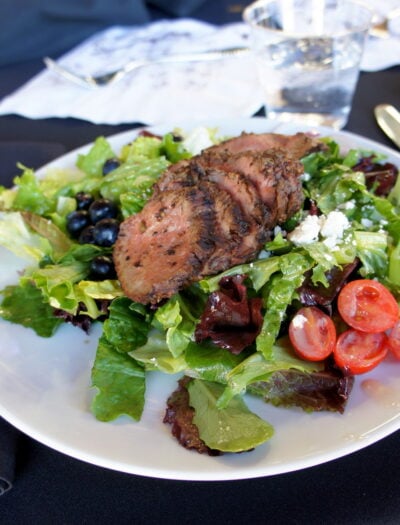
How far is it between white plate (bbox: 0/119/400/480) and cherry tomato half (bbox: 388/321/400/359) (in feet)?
0.14

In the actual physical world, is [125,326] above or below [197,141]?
below

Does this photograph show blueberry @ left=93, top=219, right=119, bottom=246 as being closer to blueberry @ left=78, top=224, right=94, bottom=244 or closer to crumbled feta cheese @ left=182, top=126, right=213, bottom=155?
blueberry @ left=78, top=224, right=94, bottom=244

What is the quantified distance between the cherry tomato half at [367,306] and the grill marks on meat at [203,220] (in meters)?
0.38

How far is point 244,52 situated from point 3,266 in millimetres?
2839

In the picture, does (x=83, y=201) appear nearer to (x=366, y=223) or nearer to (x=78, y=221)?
(x=78, y=221)

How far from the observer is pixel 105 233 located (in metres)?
2.33

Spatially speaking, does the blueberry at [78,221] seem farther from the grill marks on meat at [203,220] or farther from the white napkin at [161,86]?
the white napkin at [161,86]

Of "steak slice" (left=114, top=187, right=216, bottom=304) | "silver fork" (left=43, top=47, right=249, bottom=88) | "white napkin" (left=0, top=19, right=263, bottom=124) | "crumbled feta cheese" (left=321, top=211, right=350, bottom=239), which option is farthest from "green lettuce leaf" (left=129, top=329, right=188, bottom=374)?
"silver fork" (left=43, top=47, right=249, bottom=88)

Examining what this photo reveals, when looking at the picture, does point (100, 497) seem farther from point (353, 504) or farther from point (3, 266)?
point (3, 266)

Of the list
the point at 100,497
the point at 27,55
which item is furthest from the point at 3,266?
the point at 27,55

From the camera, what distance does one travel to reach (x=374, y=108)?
350 cm

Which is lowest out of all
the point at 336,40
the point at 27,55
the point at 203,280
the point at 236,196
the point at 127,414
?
the point at 27,55

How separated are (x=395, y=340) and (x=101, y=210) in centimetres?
139

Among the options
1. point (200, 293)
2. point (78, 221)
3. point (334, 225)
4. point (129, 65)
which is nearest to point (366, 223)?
point (334, 225)
